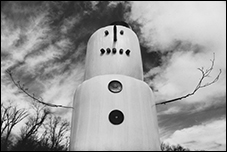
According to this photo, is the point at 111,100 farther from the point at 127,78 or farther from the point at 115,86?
the point at 127,78

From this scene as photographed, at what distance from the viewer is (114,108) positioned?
7.36 metres

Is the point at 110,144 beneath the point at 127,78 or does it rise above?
beneath

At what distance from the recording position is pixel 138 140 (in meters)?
6.97

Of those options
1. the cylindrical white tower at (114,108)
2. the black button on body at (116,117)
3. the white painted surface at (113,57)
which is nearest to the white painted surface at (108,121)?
the cylindrical white tower at (114,108)

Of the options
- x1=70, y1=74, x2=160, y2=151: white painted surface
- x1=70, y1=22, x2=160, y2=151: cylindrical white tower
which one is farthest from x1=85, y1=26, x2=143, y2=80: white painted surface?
x1=70, y1=74, x2=160, y2=151: white painted surface

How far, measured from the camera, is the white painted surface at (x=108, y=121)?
6.91 metres

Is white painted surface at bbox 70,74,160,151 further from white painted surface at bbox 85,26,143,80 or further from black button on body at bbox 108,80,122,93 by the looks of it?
white painted surface at bbox 85,26,143,80

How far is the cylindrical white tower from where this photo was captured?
6.96 meters

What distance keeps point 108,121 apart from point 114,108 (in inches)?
23.2

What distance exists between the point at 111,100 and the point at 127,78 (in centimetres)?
138

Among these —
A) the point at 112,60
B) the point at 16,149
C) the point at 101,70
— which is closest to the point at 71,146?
the point at 101,70

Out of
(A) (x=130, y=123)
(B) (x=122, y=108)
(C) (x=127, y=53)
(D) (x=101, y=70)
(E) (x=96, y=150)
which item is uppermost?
(C) (x=127, y=53)

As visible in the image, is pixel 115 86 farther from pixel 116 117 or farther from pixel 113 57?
pixel 113 57

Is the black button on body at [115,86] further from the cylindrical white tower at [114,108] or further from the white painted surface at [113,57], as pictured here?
the white painted surface at [113,57]
